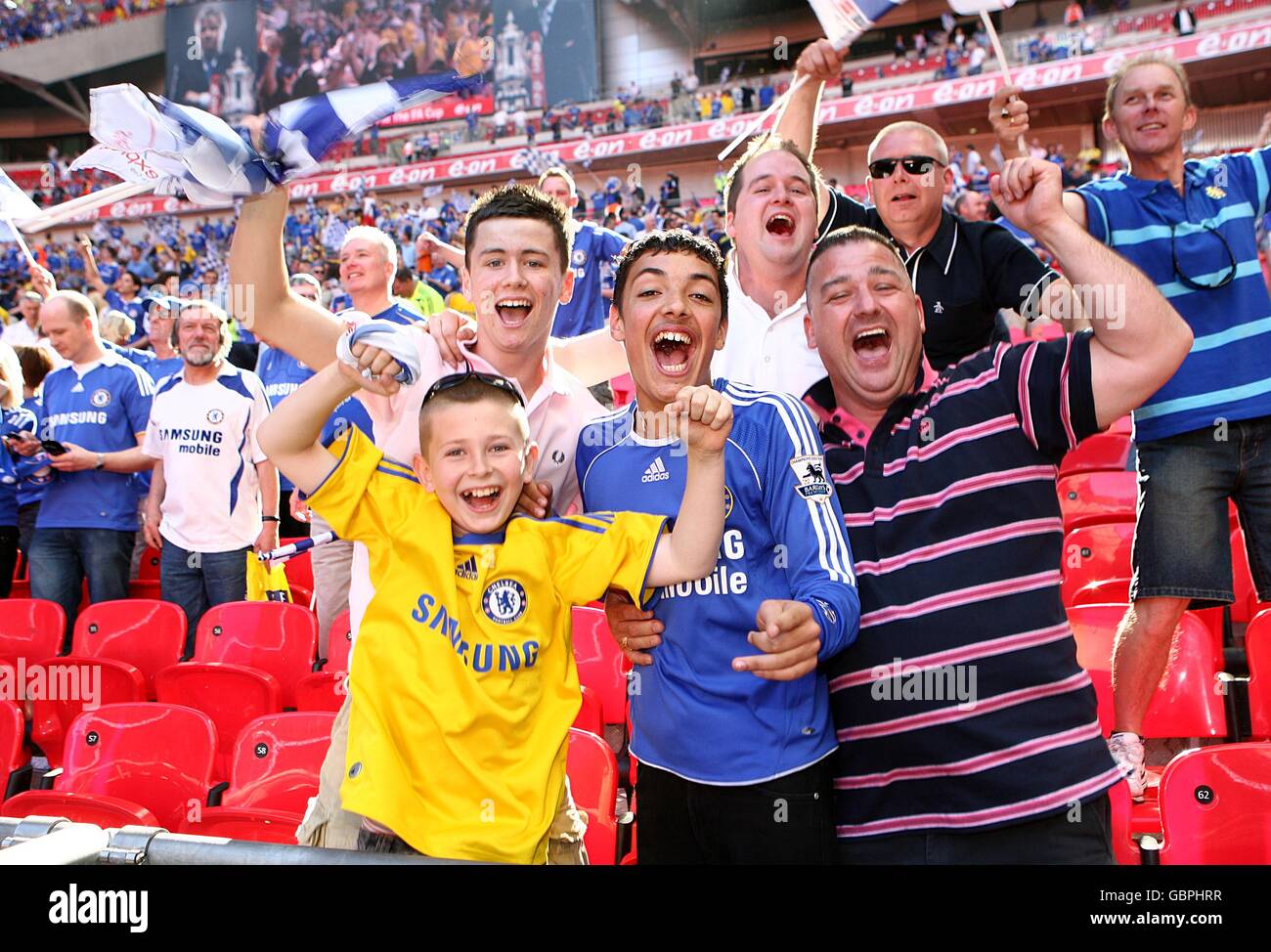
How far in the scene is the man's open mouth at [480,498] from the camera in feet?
5.76

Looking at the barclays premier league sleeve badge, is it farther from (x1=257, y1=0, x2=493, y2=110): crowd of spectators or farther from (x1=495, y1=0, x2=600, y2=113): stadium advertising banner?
(x1=257, y1=0, x2=493, y2=110): crowd of spectators

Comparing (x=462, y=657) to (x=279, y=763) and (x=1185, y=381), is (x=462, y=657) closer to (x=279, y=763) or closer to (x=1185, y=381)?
(x=279, y=763)

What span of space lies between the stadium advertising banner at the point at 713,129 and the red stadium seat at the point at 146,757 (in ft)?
39.4

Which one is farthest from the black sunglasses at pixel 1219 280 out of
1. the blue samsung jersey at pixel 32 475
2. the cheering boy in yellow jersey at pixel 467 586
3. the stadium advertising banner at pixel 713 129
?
the stadium advertising banner at pixel 713 129

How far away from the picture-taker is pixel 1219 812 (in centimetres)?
204

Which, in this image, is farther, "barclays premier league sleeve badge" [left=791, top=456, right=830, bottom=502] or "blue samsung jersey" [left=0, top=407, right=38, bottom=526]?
"blue samsung jersey" [left=0, top=407, right=38, bottom=526]

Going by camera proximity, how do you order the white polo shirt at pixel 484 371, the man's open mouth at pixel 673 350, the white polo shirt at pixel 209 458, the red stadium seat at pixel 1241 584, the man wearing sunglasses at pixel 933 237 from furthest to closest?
the white polo shirt at pixel 209 458
the red stadium seat at pixel 1241 584
the man wearing sunglasses at pixel 933 237
the white polo shirt at pixel 484 371
the man's open mouth at pixel 673 350

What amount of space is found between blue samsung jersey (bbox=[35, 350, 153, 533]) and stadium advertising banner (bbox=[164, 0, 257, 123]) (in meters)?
25.9

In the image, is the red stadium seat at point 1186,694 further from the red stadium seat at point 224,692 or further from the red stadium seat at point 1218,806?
the red stadium seat at point 224,692

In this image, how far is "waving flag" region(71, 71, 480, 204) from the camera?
160 centimetres

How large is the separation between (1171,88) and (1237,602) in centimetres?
188

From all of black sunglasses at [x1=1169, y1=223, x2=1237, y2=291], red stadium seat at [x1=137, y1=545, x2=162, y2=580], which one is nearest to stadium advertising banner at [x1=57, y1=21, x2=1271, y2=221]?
red stadium seat at [x1=137, y1=545, x2=162, y2=580]
